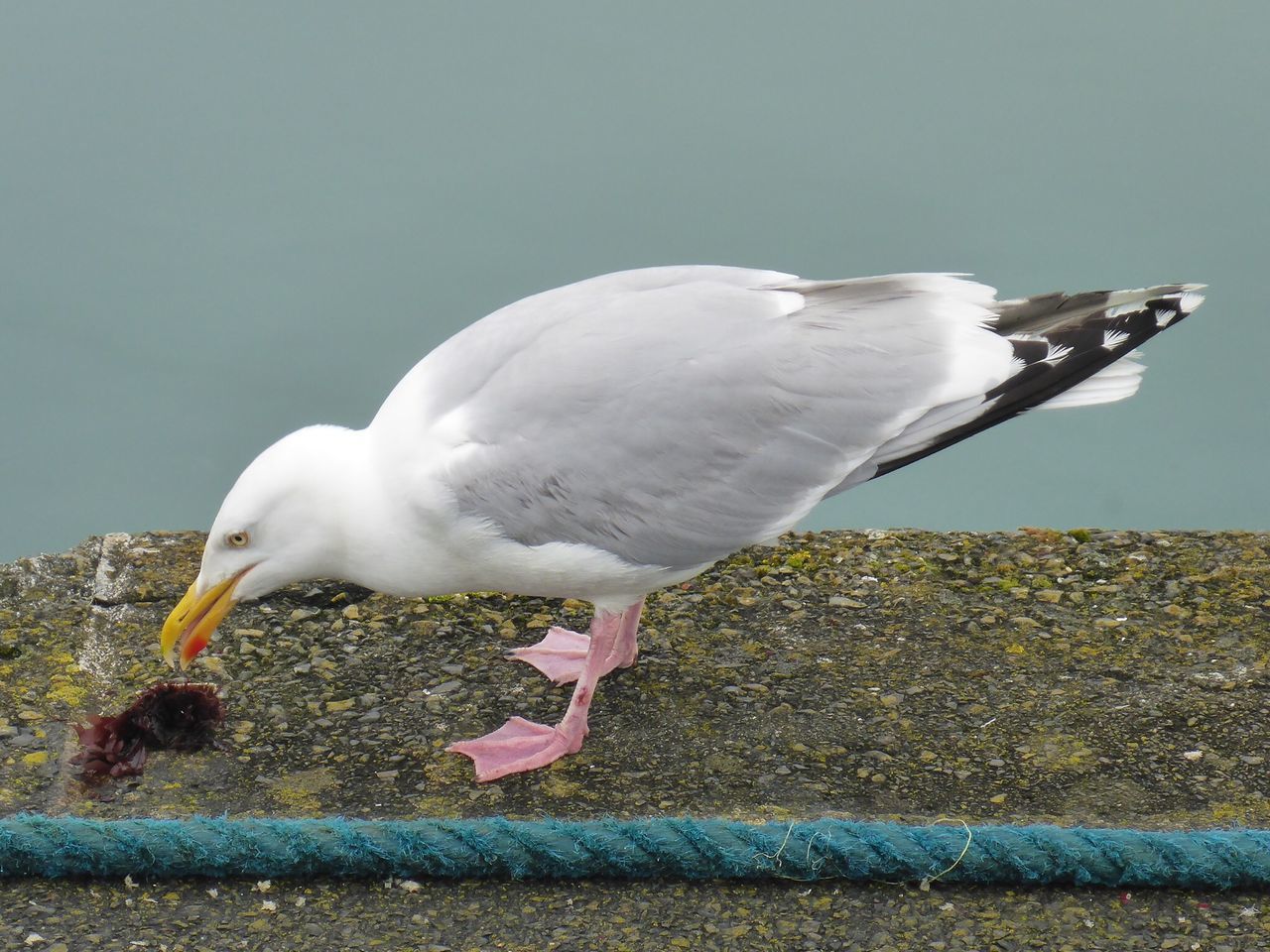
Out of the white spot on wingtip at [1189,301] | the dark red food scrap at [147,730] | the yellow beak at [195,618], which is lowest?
the dark red food scrap at [147,730]

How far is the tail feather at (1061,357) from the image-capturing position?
2.85 m

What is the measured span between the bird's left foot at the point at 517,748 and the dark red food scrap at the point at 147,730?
0.47m

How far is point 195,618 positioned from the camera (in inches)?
110

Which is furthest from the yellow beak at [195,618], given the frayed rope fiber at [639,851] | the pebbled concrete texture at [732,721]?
the frayed rope fiber at [639,851]

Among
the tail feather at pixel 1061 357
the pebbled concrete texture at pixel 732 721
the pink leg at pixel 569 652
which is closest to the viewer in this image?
the pebbled concrete texture at pixel 732 721

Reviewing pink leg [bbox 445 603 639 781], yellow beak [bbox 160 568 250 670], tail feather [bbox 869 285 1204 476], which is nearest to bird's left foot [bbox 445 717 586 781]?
pink leg [bbox 445 603 639 781]

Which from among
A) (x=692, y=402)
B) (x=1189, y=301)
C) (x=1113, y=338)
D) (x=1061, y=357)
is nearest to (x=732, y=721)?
(x=692, y=402)

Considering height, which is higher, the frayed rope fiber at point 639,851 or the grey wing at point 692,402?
the grey wing at point 692,402

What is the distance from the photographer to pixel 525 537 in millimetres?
2742

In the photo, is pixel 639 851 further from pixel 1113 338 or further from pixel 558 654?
pixel 1113 338

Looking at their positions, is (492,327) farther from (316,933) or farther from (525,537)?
(316,933)

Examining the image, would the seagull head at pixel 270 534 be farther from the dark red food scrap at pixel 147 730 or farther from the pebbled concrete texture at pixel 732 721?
the pebbled concrete texture at pixel 732 721

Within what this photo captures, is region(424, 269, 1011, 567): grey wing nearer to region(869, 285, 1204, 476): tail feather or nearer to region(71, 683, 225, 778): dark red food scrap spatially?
region(869, 285, 1204, 476): tail feather

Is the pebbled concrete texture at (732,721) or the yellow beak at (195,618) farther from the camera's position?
the yellow beak at (195,618)
